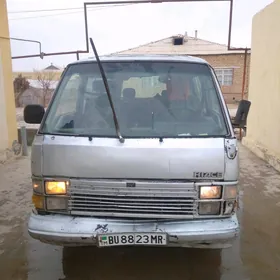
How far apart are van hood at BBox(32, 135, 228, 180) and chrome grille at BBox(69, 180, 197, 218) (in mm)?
76

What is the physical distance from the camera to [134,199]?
8.81 ft

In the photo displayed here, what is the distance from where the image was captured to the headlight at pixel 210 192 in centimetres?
267

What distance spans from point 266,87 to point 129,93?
5443 mm

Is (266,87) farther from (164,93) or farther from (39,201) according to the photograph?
(39,201)

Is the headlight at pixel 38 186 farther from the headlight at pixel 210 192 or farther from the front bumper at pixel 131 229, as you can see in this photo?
the headlight at pixel 210 192

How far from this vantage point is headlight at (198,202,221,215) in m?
2.71

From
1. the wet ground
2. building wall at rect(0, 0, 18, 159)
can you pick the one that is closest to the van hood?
the wet ground

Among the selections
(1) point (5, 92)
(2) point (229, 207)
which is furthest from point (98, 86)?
(1) point (5, 92)

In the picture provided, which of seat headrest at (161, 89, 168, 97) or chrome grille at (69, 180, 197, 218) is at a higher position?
seat headrest at (161, 89, 168, 97)

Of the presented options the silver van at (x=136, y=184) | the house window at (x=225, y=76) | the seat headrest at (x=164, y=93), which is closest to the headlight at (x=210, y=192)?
the silver van at (x=136, y=184)

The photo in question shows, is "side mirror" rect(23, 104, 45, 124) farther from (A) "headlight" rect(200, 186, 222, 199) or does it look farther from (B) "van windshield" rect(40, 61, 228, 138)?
(A) "headlight" rect(200, 186, 222, 199)

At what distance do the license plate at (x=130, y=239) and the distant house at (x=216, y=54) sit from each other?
24708mm

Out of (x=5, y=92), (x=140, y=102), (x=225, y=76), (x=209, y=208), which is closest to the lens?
(x=209, y=208)

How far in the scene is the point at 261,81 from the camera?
809 cm
